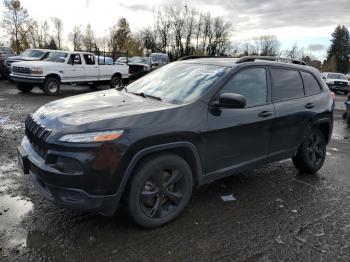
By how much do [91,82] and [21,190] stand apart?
12.6 metres

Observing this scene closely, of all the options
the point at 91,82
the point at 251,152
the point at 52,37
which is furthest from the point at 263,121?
the point at 52,37

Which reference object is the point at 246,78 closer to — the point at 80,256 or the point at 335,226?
the point at 335,226

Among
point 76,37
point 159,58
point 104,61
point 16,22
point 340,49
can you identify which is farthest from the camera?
point 340,49

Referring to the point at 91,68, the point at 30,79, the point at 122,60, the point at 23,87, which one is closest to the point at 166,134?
the point at 30,79

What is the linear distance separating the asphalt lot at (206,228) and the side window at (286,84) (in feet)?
4.25

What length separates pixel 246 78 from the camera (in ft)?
13.8

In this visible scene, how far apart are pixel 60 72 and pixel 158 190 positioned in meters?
12.4

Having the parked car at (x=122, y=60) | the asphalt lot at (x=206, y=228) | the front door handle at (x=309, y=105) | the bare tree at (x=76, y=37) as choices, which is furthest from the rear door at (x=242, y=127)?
the bare tree at (x=76, y=37)

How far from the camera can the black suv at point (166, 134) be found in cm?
301

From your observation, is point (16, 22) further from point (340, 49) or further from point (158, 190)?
point (340, 49)

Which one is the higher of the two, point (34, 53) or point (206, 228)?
point (34, 53)

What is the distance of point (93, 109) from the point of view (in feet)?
11.4

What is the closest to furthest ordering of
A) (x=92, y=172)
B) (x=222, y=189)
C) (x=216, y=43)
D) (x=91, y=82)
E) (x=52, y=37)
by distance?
(x=92, y=172) → (x=222, y=189) → (x=91, y=82) → (x=216, y=43) → (x=52, y=37)

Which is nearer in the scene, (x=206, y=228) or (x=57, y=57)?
(x=206, y=228)
